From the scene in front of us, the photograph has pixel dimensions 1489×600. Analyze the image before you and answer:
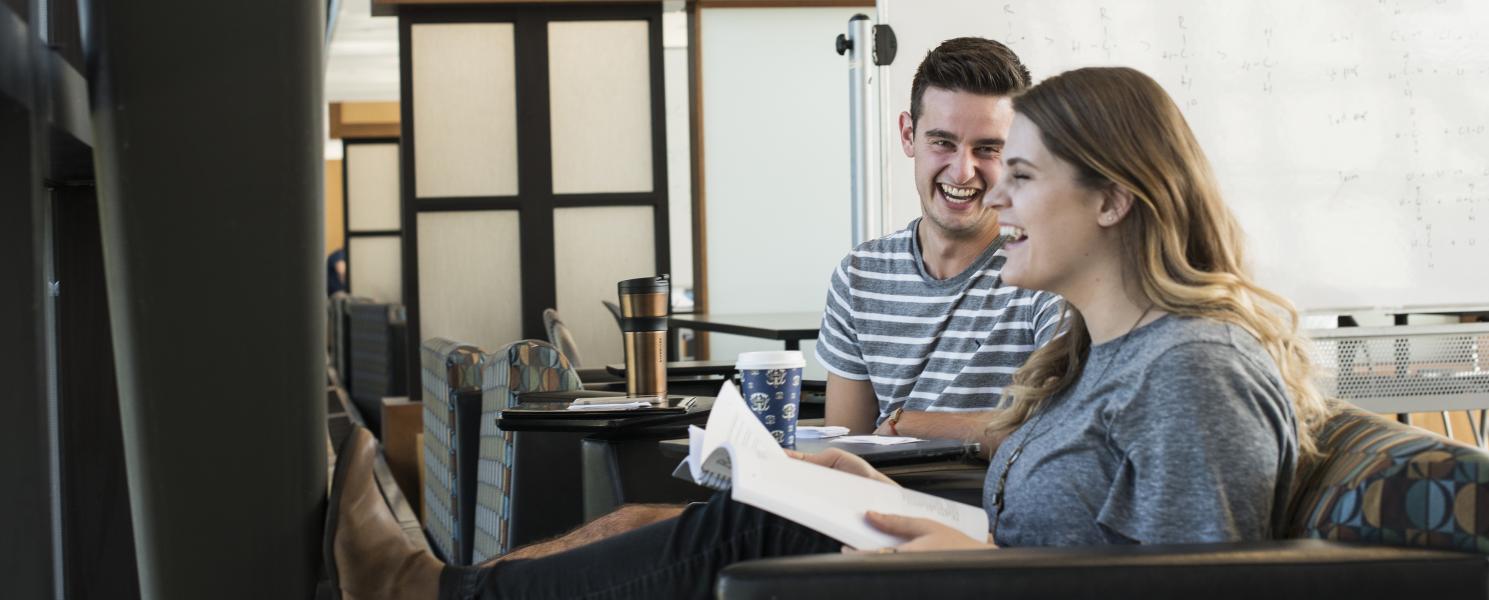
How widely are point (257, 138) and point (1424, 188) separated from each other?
3.65 m

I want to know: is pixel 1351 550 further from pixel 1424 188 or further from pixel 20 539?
pixel 1424 188

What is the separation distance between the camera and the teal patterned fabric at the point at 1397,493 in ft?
4.19

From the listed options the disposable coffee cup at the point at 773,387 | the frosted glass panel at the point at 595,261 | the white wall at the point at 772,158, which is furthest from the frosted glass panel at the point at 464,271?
the disposable coffee cup at the point at 773,387

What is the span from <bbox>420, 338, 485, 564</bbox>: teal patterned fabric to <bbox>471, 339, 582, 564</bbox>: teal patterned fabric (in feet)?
0.49

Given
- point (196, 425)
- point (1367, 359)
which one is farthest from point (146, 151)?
point (1367, 359)

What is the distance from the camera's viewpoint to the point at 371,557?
1714mm

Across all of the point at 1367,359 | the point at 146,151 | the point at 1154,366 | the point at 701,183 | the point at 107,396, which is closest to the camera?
the point at 1154,366

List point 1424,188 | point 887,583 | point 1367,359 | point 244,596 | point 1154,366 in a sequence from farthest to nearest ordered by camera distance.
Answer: point 1424,188 → point 1367,359 → point 244,596 → point 1154,366 → point 887,583

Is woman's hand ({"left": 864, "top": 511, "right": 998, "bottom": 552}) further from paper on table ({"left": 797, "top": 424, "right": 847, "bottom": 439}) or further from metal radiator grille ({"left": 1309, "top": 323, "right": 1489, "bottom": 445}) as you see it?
metal radiator grille ({"left": 1309, "top": 323, "right": 1489, "bottom": 445})

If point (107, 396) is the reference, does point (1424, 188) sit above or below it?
above

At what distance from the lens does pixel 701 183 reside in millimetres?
6148

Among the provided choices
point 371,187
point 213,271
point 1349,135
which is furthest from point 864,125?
point 371,187

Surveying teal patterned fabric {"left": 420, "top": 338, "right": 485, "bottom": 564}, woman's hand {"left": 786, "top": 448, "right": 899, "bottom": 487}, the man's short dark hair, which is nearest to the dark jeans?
woman's hand {"left": 786, "top": 448, "right": 899, "bottom": 487}

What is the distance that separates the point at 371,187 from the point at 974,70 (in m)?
10.6
